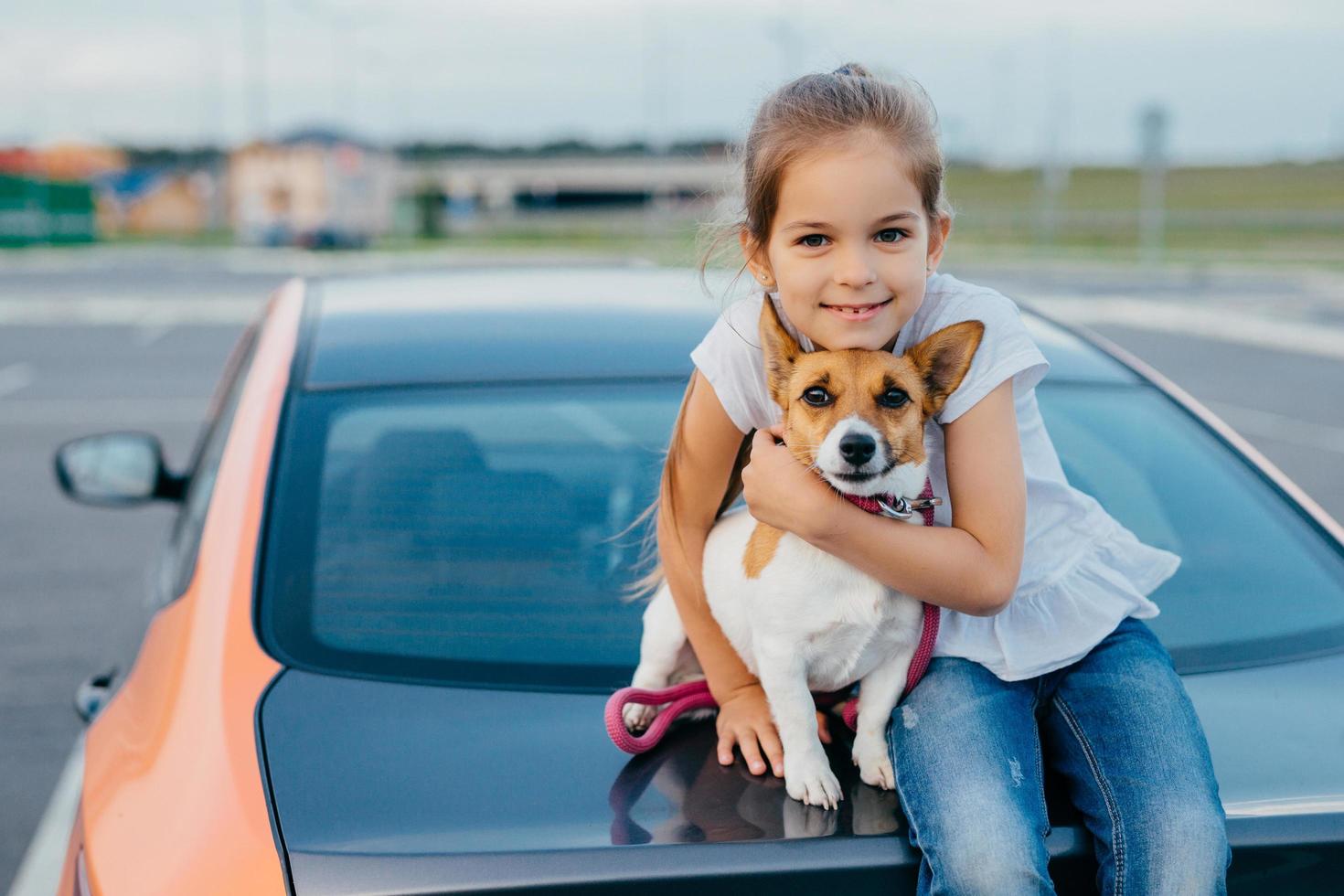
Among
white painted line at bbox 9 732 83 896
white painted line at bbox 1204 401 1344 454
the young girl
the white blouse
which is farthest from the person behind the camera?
white painted line at bbox 1204 401 1344 454

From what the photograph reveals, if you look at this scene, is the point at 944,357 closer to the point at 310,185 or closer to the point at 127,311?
the point at 127,311

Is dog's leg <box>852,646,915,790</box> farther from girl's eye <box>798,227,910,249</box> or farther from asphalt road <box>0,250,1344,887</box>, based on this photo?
asphalt road <box>0,250,1344,887</box>

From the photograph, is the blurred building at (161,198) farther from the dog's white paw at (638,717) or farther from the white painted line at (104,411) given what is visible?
the dog's white paw at (638,717)

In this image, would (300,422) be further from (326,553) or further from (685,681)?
(685,681)

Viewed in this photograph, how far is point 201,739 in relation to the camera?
5.83 feet

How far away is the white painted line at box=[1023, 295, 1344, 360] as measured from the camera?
17.5 meters

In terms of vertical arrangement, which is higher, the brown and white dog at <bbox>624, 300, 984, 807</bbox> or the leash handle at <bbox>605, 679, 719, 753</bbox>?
the brown and white dog at <bbox>624, 300, 984, 807</bbox>

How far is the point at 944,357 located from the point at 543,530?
839mm

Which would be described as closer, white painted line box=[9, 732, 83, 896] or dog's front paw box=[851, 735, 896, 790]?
dog's front paw box=[851, 735, 896, 790]

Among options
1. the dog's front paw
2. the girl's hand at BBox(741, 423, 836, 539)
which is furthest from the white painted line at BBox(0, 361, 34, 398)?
the dog's front paw

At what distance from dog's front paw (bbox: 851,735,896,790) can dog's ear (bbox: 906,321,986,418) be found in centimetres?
43

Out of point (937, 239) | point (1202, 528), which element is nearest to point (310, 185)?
point (1202, 528)

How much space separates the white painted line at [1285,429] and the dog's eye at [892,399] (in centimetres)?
942

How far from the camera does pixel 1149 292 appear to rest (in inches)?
1051
